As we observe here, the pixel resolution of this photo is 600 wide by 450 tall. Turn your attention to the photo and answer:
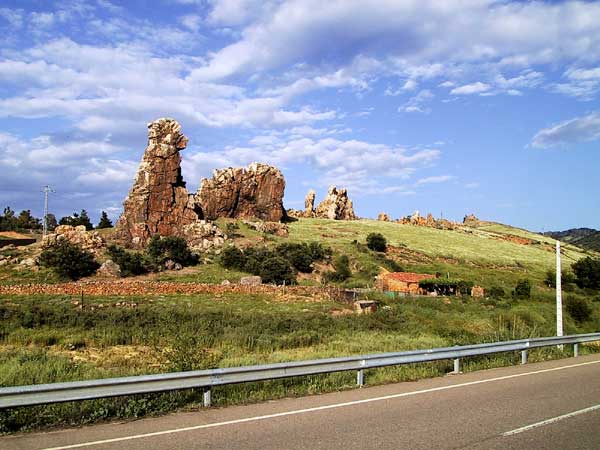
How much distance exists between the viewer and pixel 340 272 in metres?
60.1

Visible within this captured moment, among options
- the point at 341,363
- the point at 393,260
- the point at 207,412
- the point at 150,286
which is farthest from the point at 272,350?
the point at 393,260

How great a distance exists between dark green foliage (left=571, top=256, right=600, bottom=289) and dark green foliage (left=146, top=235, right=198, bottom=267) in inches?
1951

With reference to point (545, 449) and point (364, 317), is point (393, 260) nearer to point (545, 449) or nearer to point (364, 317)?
point (364, 317)

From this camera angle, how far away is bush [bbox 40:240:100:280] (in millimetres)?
48406

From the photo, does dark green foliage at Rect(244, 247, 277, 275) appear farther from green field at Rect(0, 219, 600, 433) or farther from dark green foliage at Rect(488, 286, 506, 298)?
dark green foliage at Rect(488, 286, 506, 298)

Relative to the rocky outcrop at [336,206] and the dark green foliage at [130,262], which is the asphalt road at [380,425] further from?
the rocky outcrop at [336,206]

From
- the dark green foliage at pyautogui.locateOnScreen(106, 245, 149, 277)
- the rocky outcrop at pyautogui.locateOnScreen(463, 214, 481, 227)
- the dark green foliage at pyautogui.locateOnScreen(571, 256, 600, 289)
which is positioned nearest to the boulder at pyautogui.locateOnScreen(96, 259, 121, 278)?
the dark green foliage at pyautogui.locateOnScreen(106, 245, 149, 277)

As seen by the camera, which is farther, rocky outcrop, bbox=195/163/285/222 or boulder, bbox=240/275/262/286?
rocky outcrop, bbox=195/163/285/222

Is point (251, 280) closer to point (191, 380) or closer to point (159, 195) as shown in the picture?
point (159, 195)

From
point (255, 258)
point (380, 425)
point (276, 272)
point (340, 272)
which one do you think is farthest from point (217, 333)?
point (340, 272)

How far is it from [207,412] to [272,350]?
974 cm

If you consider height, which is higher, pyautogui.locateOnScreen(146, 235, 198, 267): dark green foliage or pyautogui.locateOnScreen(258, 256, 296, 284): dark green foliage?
pyautogui.locateOnScreen(146, 235, 198, 267): dark green foliage

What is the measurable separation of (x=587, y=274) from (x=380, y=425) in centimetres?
7040

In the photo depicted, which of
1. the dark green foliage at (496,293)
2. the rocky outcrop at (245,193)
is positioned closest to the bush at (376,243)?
the rocky outcrop at (245,193)
